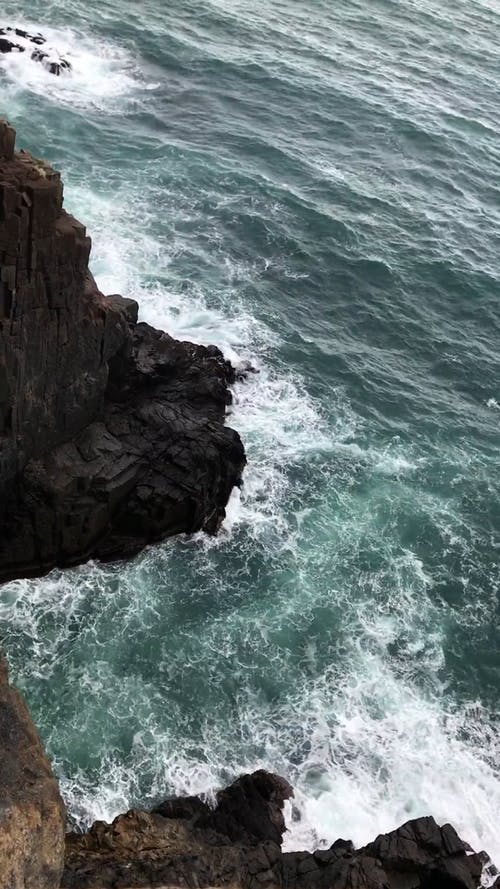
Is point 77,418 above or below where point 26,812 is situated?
below

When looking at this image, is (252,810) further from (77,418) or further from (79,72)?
(79,72)

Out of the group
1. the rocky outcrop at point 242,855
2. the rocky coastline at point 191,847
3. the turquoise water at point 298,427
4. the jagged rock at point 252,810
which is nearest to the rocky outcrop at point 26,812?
the rocky coastline at point 191,847

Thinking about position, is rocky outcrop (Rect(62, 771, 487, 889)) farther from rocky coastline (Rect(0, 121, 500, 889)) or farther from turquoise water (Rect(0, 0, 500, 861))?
turquoise water (Rect(0, 0, 500, 861))

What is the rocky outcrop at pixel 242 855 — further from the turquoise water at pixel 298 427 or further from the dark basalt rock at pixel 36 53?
the dark basalt rock at pixel 36 53

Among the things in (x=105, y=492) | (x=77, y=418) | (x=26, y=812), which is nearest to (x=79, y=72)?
(x=77, y=418)

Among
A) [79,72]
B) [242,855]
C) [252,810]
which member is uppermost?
[79,72]

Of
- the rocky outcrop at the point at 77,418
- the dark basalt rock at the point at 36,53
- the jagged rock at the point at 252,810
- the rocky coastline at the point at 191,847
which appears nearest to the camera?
the rocky coastline at the point at 191,847
